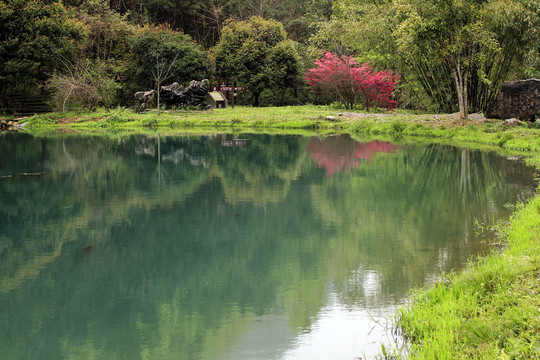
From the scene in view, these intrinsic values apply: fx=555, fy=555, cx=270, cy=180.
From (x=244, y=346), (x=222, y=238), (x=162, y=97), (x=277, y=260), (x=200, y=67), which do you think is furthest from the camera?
(x=200, y=67)

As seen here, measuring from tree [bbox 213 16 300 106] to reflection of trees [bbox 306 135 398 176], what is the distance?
1218cm

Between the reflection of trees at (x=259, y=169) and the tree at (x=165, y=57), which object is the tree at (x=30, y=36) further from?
the reflection of trees at (x=259, y=169)

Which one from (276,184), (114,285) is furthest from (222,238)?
(276,184)

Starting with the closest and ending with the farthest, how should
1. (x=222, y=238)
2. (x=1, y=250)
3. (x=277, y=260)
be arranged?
1. (x=277, y=260)
2. (x=1, y=250)
3. (x=222, y=238)

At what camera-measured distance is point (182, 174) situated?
1145 centimetres

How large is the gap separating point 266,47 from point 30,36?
12015 mm

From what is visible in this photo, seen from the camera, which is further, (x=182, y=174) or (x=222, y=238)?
(x=182, y=174)

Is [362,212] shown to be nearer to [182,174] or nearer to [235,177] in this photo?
[235,177]

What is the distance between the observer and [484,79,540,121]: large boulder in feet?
52.7

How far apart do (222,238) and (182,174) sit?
5.23m

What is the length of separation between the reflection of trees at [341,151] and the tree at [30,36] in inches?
581

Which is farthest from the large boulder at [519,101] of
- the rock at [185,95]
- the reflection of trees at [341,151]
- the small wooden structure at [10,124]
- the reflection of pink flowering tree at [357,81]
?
the small wooden structure at [10,124]

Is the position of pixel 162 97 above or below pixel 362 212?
above

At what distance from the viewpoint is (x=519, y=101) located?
1648 cm
